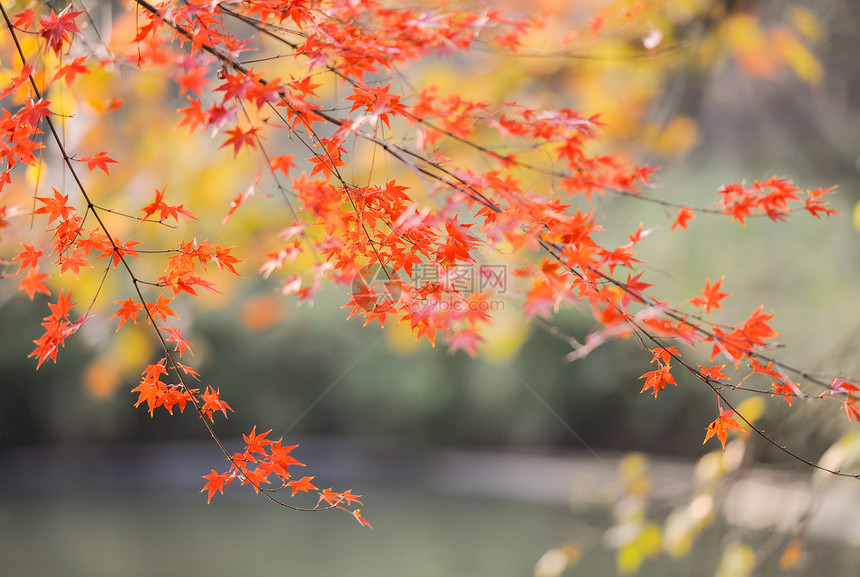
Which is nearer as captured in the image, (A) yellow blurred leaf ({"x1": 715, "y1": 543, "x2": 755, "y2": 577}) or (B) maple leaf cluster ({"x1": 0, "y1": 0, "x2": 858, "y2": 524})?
(B) maple leaf cluster ({"x1": 0, "y1": 0, "x2": 858, "y2": 524})

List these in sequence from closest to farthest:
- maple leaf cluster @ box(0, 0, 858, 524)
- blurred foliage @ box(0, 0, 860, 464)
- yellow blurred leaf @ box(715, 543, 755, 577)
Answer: maple leaf cluster @ box(0, 0, 858, 524) < yellow blurred leaf @ box(715, 543, 755, 577) < blurred foliage @ box(0, 0, 860, 464)

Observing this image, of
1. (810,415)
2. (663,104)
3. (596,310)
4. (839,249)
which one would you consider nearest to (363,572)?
(810,415)

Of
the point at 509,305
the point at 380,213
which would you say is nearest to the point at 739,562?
the point at 509,305

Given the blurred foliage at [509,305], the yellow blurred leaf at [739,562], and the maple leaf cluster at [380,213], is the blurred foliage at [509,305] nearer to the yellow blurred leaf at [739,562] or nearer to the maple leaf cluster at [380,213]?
the yellow blurred leaf at [739,562]

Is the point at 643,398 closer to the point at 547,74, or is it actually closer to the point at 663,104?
the point at 663,104

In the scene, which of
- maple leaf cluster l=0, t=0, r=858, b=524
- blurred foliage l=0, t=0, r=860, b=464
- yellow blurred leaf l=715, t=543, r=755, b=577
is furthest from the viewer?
blurred foliage l=0, t=0, r=860, b=464

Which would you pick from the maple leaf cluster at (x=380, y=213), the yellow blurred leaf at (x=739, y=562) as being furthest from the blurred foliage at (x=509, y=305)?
the maple leaf cluster at (x=380, y=213)

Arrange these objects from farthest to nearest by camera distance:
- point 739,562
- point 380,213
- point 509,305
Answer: point 509,305 < point 739,562 < point 380,213

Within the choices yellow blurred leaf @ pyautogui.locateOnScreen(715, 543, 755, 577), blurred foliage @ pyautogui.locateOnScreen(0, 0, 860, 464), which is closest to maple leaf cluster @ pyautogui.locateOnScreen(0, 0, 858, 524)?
yellow blurred leaf @ pyautogui.locateOnScreen(715, 543, 755, 577)

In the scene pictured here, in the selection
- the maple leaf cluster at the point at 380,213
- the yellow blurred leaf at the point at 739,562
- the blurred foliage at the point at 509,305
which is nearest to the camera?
the maple leaf cluster at the point at 380,213

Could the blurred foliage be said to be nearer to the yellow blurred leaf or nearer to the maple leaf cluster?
the yellow blurred leaf

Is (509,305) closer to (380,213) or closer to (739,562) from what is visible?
(739,562)

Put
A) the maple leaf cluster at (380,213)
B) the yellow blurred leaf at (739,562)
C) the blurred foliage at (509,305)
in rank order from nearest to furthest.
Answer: the maple leaf cluster at (380,213) < the yellow blurred leaf at (739,562) < the blurred foliage at (509,305)

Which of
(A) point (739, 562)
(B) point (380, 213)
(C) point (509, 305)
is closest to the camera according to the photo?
(B) point (380, 213)
